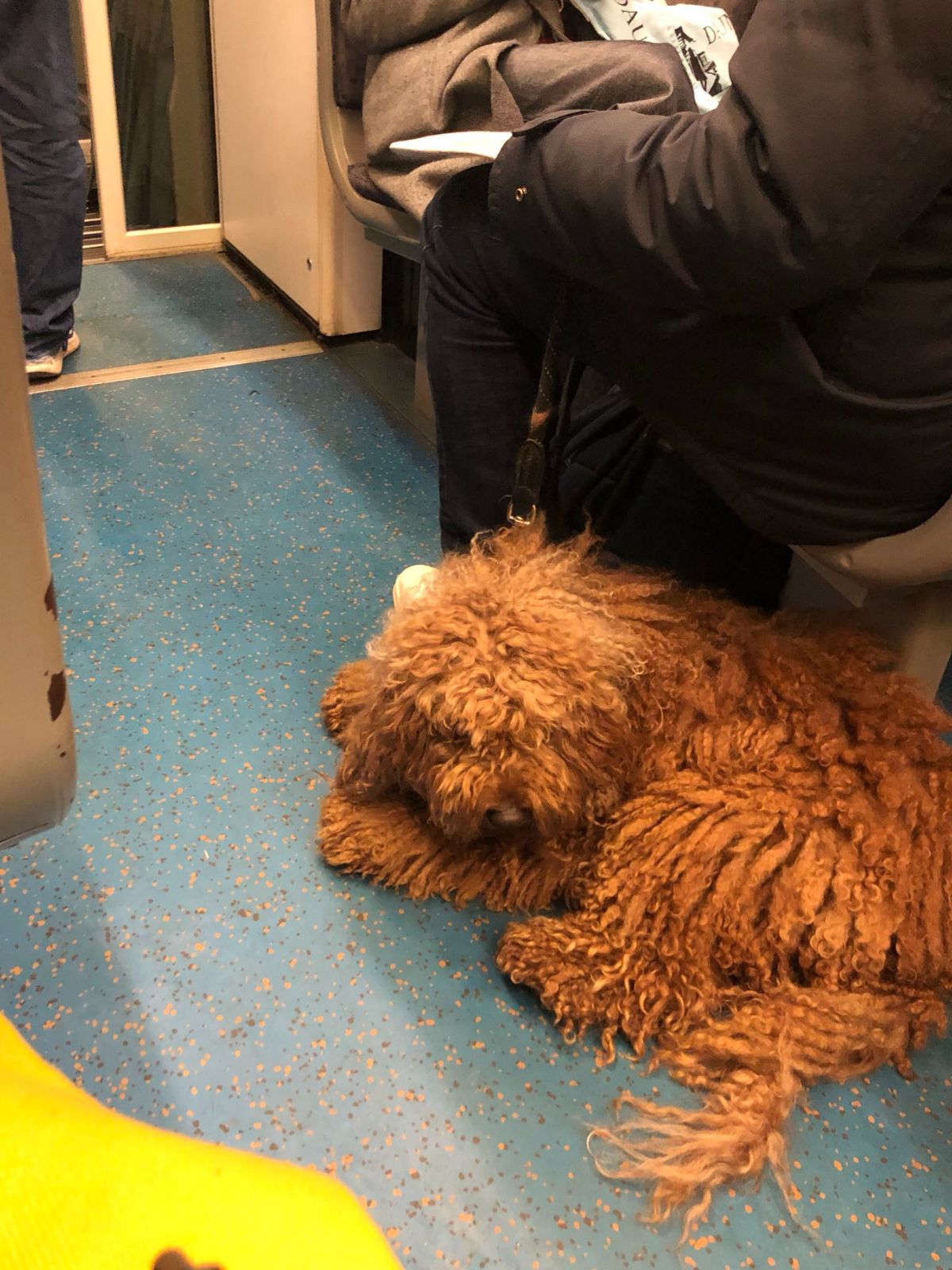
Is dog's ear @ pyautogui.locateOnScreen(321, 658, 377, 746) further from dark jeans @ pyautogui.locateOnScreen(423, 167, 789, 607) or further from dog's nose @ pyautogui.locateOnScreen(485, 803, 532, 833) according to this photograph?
dog's nose @ pyautogui.locateOnScreen(485, 803, 532, 833)

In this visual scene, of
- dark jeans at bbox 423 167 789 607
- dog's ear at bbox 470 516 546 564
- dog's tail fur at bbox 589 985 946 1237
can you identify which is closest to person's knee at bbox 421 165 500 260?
dark jeans at bbox 423 167 789 607

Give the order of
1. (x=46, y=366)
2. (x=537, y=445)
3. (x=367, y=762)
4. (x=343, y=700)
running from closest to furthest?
(x=367, y=762) → (x=537, y=445) → (x=343, y=700) → (x=46, y=366)

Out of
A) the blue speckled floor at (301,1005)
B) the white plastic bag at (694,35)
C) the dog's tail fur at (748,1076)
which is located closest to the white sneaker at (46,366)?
the blue speckled floor at (301,1005)

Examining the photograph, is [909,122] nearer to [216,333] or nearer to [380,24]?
[380,24]

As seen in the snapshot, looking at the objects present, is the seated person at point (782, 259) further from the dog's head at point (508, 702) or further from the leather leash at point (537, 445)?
the dog's head at point (508, 702)

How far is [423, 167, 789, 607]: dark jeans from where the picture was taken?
1.30m

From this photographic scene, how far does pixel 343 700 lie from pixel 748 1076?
28.9 inches

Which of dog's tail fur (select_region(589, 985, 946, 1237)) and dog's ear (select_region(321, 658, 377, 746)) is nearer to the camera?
dog's tail fur (select_region(589, 985, 946, 1237))

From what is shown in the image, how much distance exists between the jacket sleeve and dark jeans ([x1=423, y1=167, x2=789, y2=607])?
16 cm

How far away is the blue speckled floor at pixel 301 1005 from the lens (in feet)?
3.05

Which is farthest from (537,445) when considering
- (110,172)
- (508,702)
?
(110,172)

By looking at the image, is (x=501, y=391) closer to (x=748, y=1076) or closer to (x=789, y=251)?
(x=789, y=251)

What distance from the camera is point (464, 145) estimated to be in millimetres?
1230

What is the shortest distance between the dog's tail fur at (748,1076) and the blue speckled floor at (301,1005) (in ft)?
0.09
